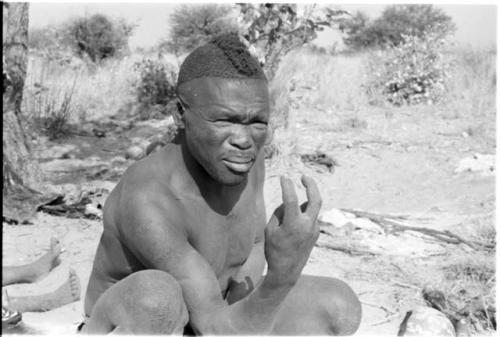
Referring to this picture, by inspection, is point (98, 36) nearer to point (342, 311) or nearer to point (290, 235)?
point (342, 311)

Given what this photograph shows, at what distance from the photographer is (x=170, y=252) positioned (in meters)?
2.12

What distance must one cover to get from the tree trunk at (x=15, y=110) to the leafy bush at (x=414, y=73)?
6654 millimetres

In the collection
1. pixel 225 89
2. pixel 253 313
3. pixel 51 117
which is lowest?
pixel 51 117

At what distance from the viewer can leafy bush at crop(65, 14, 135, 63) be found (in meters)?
16.4

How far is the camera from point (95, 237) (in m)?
4.87

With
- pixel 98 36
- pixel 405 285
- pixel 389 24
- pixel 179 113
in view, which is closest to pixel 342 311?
pixel 179 113

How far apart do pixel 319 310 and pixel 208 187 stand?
56 cm

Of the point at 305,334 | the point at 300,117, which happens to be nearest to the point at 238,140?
the point at 305,334

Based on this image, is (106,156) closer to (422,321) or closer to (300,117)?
(300,117)

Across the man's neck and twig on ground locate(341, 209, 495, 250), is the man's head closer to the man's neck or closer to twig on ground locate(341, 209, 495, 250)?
the man's neck

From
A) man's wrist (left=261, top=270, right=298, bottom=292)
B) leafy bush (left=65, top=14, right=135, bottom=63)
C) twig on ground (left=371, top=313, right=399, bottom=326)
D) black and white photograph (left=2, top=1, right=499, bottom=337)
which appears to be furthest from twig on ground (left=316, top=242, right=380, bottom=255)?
leafy bush (left=65, top=14, right=135, bottom=63)

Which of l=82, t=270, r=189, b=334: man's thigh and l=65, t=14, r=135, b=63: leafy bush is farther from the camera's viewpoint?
l=65, t=14, r=135, b=63: leafy bush

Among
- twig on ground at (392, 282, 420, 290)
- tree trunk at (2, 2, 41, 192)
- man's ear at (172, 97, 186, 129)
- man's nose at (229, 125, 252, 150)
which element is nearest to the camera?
man's nose at (229, 125, 252, 150)

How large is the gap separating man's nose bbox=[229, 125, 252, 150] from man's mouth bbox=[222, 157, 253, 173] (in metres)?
0.04
